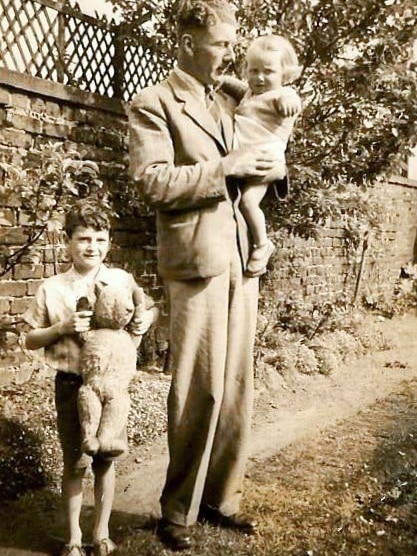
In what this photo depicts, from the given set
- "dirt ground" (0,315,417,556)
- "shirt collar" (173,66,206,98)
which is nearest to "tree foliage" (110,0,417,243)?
"dirt ground" (0,315,417,556)

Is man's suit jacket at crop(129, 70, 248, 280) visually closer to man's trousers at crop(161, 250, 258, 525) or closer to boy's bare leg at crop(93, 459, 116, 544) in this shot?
man's trousers at crop(161, 250, 258, 525)

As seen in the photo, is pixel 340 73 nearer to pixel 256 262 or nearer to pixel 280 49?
A: pixel 280 49

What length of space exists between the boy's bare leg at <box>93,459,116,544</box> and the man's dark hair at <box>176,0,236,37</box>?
1792 millimetres

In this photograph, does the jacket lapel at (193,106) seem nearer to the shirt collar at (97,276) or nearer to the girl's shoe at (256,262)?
the girl's shoe at (256,262)

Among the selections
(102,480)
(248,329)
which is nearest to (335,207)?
(248,329)

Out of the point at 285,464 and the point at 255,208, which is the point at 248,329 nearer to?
the point at 255,208

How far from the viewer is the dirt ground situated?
3393 millimetres

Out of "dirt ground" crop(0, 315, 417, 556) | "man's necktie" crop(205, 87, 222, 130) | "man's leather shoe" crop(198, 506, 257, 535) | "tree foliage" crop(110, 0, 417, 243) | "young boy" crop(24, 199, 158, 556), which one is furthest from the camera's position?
"tree foliage" crop(110, 0, 417, 243)

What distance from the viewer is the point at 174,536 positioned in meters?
3.00

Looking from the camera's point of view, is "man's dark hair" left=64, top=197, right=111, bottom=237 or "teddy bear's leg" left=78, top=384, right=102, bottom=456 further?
"man's dark hair" left=64, top=197, right=111, bottom=237

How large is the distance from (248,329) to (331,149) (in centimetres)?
402

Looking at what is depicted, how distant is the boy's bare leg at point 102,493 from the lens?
2.84 m

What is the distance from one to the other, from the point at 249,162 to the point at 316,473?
98.6 inches

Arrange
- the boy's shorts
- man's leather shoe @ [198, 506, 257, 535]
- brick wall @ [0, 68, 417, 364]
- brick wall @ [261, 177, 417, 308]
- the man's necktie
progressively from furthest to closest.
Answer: brick wall @ [261, 177, 417, 308] < brick wall @ [0, 68, 417, 364] < man's leather shoe @ [198, 506, 257, 535] < the man's necktie < the boy's shorts
